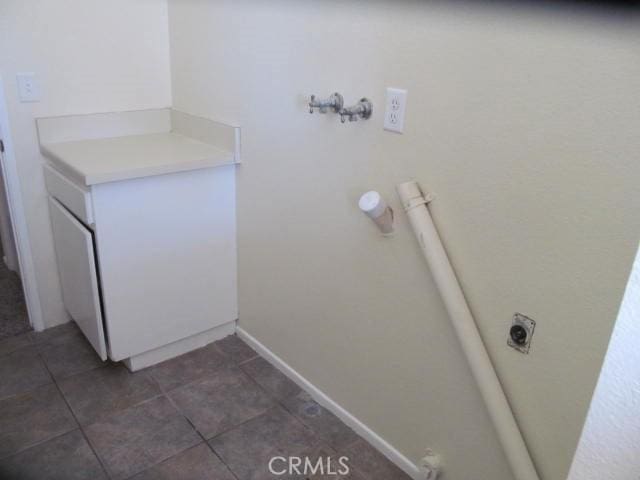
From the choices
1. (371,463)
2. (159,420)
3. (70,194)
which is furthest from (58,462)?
(371,463)

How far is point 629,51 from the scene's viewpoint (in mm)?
989

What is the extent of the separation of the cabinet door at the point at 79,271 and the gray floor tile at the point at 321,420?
30.9 inches

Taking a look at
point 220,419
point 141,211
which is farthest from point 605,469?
point 141,211

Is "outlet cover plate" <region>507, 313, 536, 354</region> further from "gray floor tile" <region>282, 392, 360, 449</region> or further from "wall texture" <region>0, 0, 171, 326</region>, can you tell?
"wall texture" <region>0, 0, 171, 326</region>

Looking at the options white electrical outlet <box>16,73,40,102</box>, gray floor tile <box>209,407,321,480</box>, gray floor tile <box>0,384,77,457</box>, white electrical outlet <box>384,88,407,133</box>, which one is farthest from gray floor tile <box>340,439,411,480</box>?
white electrical outlet <box>16,73,40,102</box>

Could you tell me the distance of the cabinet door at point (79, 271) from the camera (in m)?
1.96

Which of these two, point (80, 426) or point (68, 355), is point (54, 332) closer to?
point (68, 355)

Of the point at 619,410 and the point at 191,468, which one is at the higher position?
the point at 619,410

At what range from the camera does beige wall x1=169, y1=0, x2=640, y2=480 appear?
1.10m

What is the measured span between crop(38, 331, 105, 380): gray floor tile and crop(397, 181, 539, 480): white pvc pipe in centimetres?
154

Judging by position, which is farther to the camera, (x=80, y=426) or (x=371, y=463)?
(x=80, y=426)

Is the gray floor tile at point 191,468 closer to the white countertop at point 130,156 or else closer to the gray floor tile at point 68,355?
the gray floor tile at point 68,355

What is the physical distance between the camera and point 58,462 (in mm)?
1754

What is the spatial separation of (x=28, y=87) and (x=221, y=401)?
147 cm
